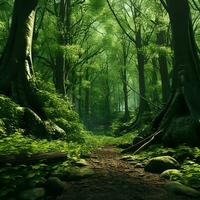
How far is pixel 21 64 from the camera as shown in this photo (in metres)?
11.4

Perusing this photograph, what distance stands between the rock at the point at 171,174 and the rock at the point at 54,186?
225cm

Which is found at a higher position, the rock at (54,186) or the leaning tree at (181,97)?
the leaning tree at (181,97)

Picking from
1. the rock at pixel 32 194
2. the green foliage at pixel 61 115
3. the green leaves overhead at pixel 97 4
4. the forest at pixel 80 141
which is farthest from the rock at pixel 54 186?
the green leaves overhead at pixel 97 4

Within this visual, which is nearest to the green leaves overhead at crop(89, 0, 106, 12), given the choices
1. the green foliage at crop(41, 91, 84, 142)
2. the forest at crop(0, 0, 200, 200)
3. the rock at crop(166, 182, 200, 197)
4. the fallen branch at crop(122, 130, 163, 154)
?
the forest at crop(0, 0, 200, 200)

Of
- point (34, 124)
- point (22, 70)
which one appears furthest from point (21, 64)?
point (34, 124)

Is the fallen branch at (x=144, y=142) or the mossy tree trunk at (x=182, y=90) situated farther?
the fallen branch at (x=144, y=142)

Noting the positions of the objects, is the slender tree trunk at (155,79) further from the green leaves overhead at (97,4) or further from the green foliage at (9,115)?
the green foliage at (9,115)

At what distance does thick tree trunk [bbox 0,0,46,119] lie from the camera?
10844mm

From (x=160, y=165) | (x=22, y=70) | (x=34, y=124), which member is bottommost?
(x=160, y=165)

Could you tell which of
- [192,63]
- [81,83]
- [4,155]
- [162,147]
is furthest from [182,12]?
[81,83]

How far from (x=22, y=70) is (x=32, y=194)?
690cm

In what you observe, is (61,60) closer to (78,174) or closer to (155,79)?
(78,174)

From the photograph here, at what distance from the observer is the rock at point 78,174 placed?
20.4 ft

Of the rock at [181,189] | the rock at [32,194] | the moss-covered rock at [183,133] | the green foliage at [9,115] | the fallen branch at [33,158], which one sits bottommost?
the rock at [181,189]
